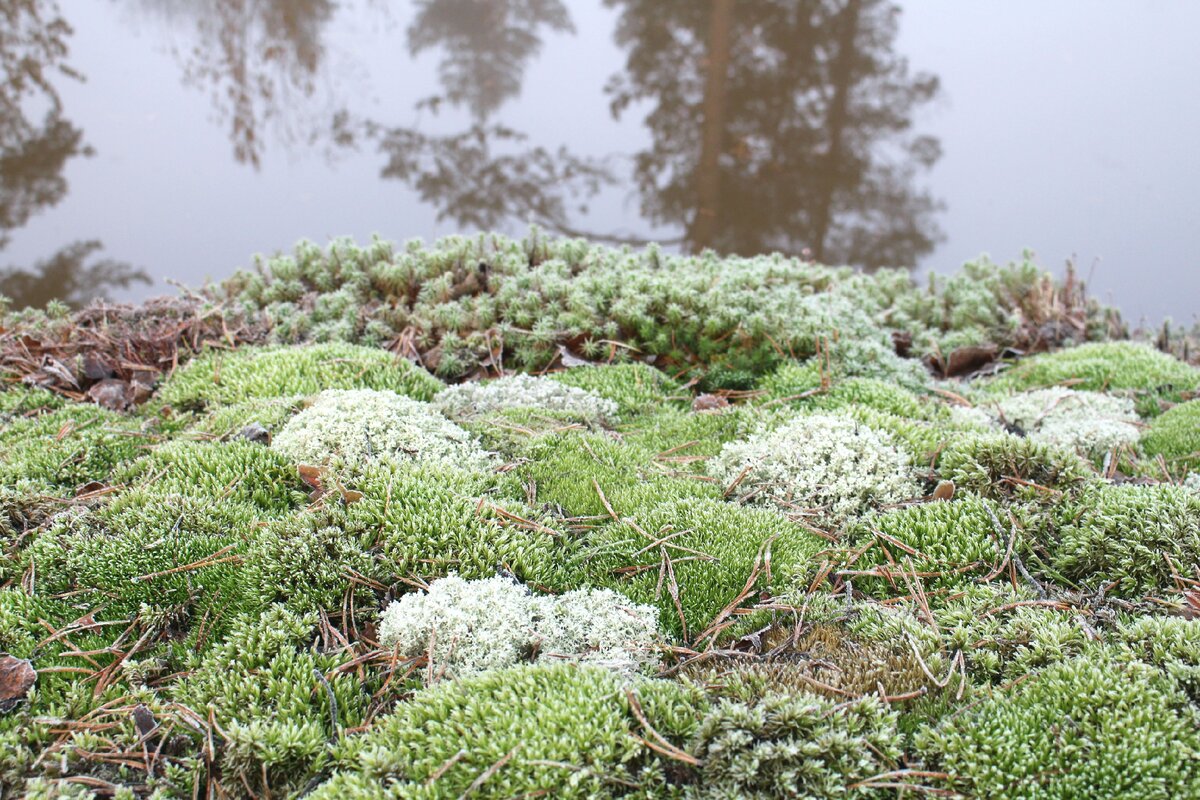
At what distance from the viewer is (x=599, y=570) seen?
3205mm

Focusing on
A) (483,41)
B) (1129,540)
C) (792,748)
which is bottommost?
(792,748)

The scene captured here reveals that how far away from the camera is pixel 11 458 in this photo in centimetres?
393

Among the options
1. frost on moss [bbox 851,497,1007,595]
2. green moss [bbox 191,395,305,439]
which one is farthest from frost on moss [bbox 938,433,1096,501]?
green moss [bbox 191,395,305,439]

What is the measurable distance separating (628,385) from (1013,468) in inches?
86.6

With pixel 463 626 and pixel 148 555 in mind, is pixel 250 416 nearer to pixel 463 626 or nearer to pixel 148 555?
pixel 148 555

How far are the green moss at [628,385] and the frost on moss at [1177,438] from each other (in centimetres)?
259

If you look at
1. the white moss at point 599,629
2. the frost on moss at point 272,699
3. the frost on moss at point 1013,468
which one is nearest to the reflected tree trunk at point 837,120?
the frost on moss at point 1013,468

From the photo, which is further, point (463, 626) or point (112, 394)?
point (112, 394)

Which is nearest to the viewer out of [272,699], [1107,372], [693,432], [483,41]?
[272,699]

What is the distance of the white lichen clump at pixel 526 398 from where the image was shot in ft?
15.0

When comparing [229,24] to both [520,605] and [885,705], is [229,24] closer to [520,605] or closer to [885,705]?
[520,605]

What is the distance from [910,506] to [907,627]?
887 millimetres

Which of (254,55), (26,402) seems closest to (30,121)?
(254,55)

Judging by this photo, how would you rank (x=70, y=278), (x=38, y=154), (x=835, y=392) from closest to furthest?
(x=835, y=392)
(x=70, y=278)
(x=38, y=154)
